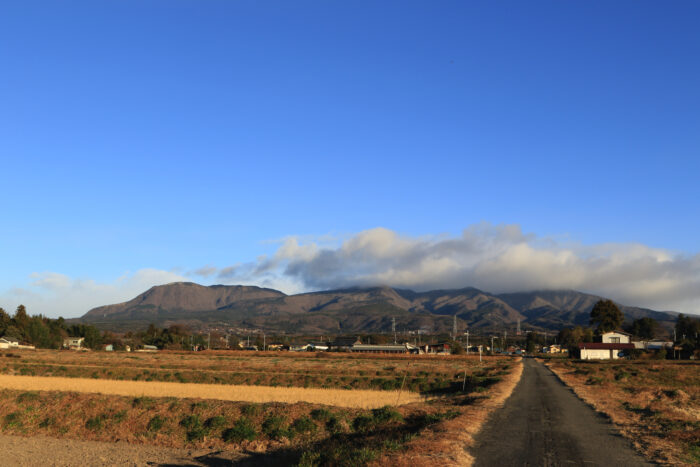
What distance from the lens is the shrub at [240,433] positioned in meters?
26.0

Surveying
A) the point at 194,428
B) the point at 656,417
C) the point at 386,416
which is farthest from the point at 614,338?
the point at 194,428

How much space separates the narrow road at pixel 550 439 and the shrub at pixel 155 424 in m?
15.6

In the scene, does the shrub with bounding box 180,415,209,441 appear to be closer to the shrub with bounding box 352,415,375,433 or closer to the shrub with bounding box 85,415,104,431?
the shrub with bounding box 85,415,104,431

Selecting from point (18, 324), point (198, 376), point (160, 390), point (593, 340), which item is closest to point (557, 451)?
point (160, 390)

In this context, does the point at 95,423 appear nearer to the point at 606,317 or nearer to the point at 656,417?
the point at 656,417

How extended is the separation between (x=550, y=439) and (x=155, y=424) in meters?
18.4

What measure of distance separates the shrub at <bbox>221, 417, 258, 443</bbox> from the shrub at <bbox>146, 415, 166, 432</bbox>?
3.74 m

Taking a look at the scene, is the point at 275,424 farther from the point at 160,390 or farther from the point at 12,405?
the point at 160,390

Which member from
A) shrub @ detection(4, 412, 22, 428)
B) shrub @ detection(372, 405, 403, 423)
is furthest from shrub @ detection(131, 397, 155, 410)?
shrub @ detection(372, 405, 403, 423)

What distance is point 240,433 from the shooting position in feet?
86.2

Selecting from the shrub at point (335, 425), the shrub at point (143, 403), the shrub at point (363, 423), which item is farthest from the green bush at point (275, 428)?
the shrub at point (143, 403)

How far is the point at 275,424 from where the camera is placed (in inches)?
1056

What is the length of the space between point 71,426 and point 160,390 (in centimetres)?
1576

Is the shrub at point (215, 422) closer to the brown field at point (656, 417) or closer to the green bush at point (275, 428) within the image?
the green bush at point (275, 428)
